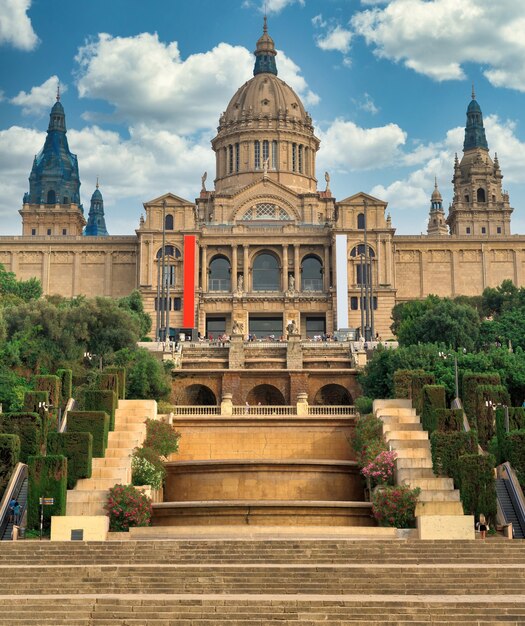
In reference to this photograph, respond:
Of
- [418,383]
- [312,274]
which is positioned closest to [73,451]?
[418,383]

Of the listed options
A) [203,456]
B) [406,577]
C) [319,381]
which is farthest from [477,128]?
[406,577]

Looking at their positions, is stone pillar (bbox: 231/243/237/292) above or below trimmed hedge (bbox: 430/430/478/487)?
above

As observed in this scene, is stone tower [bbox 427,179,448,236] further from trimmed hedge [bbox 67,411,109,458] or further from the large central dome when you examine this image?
trimmed hedge [bbox 67,411,109,458]

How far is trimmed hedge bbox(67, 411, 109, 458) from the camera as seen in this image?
42.5 meters

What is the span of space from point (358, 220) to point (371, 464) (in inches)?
2188

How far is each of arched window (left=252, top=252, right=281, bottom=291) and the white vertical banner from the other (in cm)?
628

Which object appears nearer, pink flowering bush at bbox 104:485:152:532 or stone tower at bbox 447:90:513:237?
pink flowering bush at bbox 104:485:152:532

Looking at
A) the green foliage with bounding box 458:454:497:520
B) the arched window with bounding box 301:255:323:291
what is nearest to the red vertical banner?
the arched window with bounding box 301:255:323:291

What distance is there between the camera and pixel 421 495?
3841cm

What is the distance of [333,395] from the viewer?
63156 millimetres

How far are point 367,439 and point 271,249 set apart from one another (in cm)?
5038

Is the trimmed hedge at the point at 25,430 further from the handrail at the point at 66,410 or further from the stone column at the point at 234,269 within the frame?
the stone column at the point at 234,269

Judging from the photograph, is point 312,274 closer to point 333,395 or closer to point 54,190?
point 333,395

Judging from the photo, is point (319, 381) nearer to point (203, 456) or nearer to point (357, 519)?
point (203, 456)
